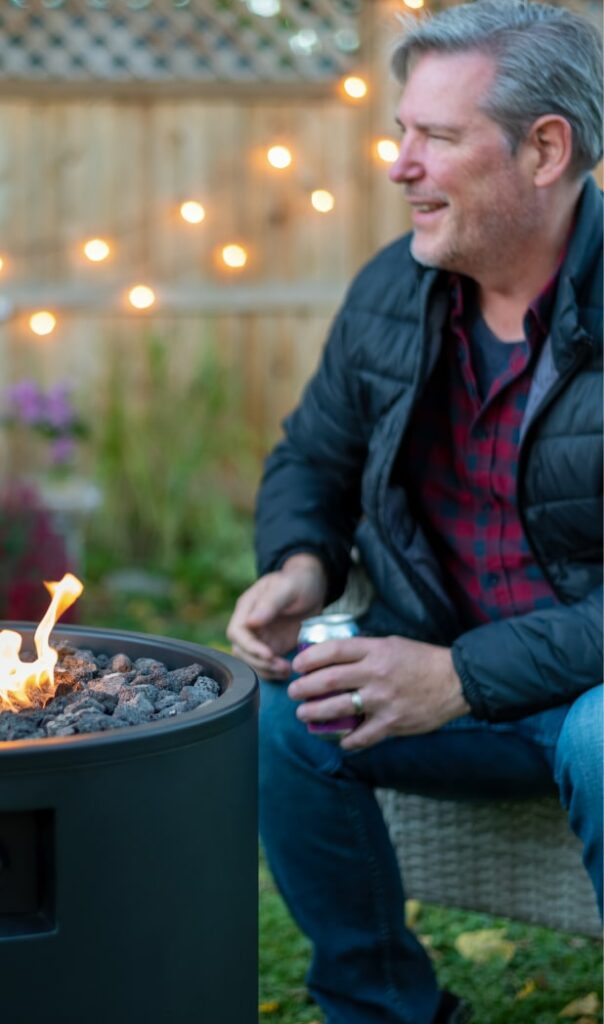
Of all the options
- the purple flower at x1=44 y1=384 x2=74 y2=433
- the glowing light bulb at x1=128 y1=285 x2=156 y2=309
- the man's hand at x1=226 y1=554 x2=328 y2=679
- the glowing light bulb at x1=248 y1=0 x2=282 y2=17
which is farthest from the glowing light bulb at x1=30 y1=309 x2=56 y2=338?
the man's hand at x1=226 y1=554 x2=328 y2=679

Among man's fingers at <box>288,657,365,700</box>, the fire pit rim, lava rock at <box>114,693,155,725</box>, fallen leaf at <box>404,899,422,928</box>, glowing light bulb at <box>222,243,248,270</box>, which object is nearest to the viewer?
the fire pit rim

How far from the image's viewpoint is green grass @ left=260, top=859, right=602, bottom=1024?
2.14 meters

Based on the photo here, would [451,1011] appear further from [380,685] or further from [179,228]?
[179,228]

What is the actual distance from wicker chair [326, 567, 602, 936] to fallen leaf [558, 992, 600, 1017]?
17 cm

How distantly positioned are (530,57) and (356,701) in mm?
903

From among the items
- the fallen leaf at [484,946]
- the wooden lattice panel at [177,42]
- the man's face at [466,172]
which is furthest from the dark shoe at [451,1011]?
the wooden lattice panel at [177,42]

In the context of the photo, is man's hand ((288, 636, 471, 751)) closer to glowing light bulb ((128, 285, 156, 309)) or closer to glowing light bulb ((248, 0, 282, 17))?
glowing light bulb ((128, 285, 156, 309))

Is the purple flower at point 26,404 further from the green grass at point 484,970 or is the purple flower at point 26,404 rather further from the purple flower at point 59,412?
the green grass at point 484,970

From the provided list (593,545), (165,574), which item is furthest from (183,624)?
(593,545)

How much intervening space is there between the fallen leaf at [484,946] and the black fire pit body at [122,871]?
3.39 feet

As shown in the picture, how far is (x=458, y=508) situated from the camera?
2.07 meters

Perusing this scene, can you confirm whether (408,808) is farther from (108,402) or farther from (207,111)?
(207,111)

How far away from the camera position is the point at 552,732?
1.86 meters

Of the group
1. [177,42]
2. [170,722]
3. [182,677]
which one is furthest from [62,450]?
[170,722]
